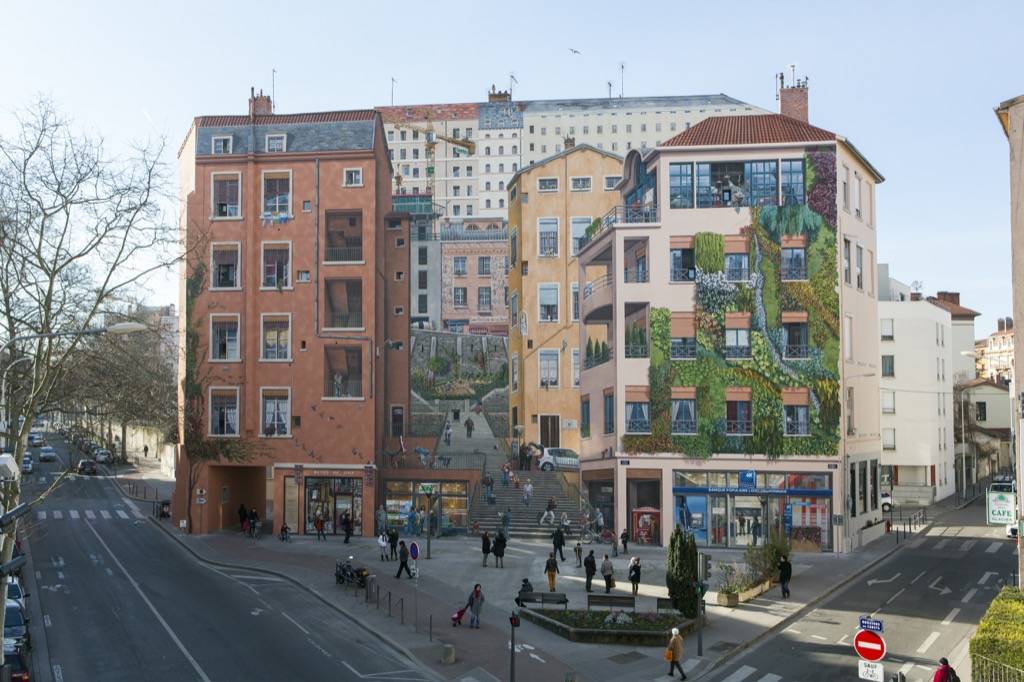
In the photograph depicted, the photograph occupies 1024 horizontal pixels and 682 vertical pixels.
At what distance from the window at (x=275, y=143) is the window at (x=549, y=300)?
19281mm

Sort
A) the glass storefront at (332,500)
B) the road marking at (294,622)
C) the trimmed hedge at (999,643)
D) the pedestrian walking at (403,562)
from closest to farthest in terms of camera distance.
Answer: the trimmed hedge at (999,643), the road marking at (294,622), the pedestrian walking at (403,562), the glass storefront at (332,500)

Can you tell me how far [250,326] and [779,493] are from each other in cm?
2835

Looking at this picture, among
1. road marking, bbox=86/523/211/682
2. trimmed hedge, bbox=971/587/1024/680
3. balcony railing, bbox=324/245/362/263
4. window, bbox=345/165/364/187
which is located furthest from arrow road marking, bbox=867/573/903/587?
window, bbox=345/165/364/187

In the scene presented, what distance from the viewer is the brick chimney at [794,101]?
54406 mm

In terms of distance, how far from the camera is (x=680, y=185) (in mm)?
49406

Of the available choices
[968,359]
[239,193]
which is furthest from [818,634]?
[968,359]

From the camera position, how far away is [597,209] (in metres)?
65.1

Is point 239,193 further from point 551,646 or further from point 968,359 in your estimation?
point 968,359

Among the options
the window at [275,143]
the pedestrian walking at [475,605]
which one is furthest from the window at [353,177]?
the pedestrian walking at [475,605]

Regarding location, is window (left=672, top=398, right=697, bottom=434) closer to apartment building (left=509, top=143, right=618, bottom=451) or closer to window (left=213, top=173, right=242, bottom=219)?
apartment building (left=509, top=143, right=618, bottom=451)

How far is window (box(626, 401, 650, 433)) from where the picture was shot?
48875 millimetres

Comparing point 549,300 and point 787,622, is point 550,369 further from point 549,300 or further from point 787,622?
point 787,622

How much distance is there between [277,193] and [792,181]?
26876 millimetres

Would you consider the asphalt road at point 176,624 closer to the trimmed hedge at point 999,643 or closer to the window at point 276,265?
the trimmed hedge at point 999,643
